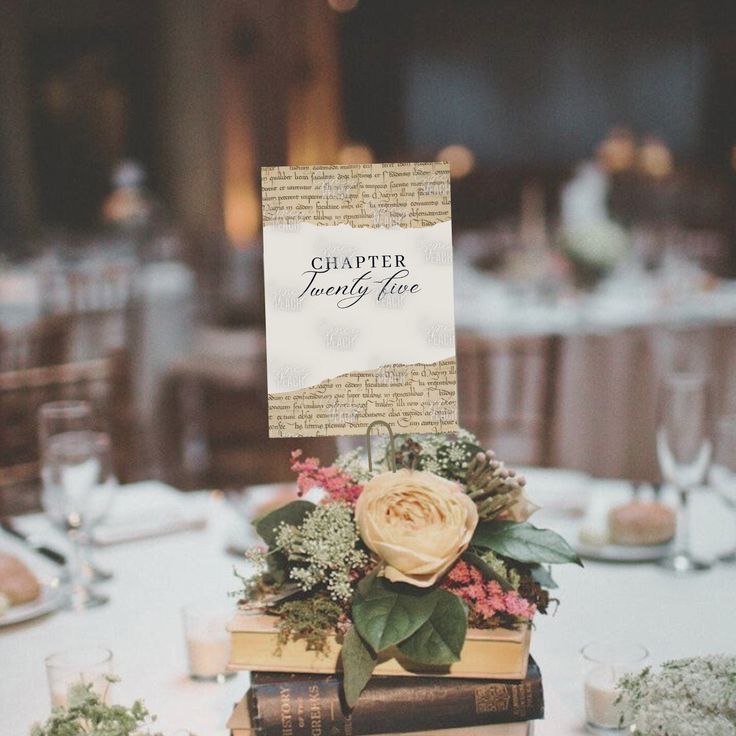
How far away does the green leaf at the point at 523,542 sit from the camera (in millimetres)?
952

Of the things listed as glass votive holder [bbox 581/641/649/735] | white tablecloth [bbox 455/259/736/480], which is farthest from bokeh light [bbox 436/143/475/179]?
glass votive holder [bbox 581/641/649/735]

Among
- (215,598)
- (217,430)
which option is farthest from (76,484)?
(217,430)

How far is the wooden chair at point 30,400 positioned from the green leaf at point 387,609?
74.6 inches

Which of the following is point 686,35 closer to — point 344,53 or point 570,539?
point 344,53

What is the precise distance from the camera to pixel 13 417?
2.80m

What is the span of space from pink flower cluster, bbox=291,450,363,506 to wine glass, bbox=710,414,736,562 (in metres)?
0.76

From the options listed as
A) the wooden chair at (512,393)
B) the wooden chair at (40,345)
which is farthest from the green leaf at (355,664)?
the wooden chair at (40,345)

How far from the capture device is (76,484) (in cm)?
158

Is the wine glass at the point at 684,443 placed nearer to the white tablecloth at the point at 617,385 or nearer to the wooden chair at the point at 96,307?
the white tablecloth at the point at 617,385

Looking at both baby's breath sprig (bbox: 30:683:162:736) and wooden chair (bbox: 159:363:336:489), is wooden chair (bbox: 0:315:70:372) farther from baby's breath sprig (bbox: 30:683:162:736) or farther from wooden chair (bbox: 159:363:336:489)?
baby's breath sprig (bbox: 30:683:162:736)

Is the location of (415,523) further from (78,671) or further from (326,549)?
(78,671)

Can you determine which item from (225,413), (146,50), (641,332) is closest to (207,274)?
(225,413)

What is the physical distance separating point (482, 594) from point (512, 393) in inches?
74.6

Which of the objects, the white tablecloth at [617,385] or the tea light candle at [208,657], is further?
the white tablecloth at [617,385]
